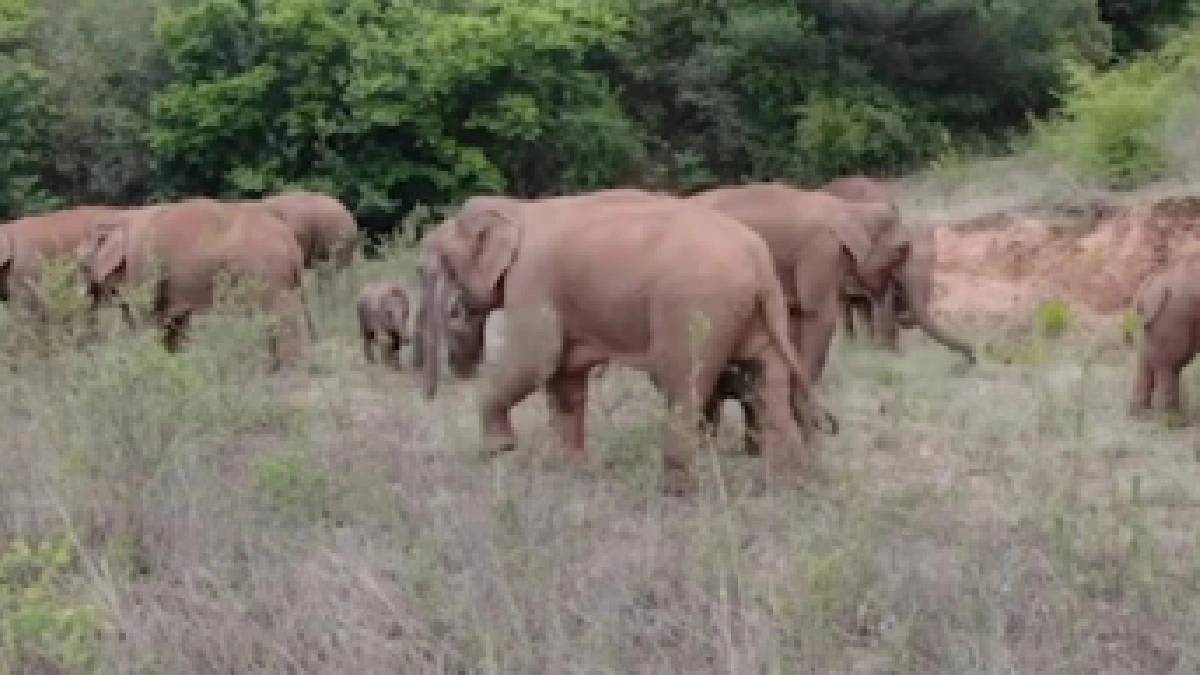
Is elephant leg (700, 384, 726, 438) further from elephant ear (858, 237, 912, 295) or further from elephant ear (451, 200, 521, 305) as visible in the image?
elephant ear (858, 237, 912, 295)

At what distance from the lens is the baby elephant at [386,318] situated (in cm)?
1467

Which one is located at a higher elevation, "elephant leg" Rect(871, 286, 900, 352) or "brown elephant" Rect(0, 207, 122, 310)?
"brown elephant" Rect(0, 207, 122, 310)

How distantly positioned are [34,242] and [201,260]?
8.52 feet

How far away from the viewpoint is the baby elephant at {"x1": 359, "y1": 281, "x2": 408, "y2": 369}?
48.1 ft

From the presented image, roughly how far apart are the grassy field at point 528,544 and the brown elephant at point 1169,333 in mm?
1380

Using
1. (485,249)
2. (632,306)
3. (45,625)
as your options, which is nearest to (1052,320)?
(485,249)

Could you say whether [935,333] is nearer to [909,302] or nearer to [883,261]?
[909,302]

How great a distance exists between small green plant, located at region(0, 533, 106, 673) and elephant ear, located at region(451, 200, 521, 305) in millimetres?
3567

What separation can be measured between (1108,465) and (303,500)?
4.18m

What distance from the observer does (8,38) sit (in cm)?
2730

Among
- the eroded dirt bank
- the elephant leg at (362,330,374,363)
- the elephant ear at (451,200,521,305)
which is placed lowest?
the eroded dirt bank

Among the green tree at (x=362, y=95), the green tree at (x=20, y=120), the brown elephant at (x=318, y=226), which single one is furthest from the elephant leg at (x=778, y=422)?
the green tree at (x=20, y=120)

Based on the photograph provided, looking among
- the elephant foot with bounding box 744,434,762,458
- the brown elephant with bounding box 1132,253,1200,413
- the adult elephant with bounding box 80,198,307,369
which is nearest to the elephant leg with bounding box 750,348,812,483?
the elephant foot with bounding box 744,434,762,458

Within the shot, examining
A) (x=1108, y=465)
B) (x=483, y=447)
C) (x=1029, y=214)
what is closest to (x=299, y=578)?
(x=483, y=447)
